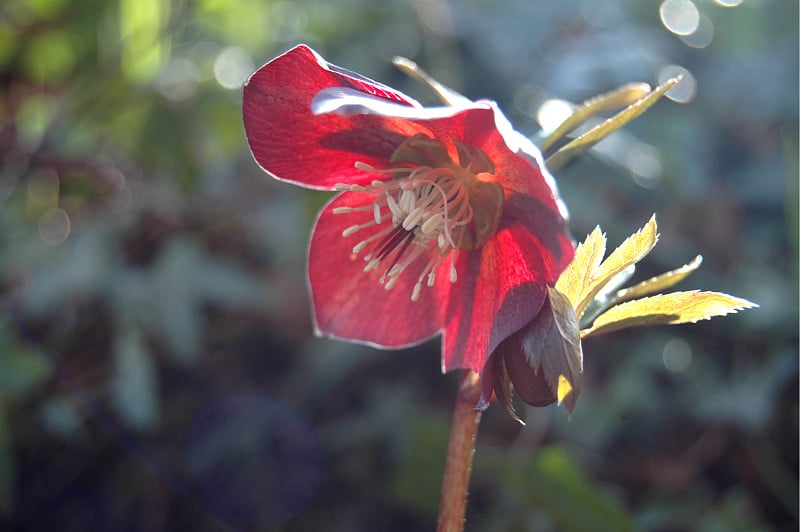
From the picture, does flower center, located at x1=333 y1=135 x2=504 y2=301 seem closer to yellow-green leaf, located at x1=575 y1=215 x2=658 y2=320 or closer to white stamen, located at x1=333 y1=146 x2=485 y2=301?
white stamen, located at x1=333 y1=146 x2=485 y2=301

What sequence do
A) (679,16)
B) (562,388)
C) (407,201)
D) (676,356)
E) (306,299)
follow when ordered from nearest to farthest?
(562,388), (407,201), (676,356), (306,299), (679,16)

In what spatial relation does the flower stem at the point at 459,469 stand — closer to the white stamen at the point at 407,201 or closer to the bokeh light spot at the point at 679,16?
the white stamen at the point at 407,201

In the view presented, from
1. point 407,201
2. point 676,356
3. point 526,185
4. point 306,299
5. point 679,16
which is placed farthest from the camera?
point 679,16

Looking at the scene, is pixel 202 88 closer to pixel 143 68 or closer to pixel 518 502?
pixel 143 68

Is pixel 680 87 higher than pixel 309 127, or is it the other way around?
pixel 680 87

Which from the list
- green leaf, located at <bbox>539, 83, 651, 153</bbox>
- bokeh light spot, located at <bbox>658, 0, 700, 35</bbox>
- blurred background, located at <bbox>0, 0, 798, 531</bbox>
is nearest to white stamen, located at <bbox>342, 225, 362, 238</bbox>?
green leaf, located at <bbox>539, 83, 651, 153</bbox>

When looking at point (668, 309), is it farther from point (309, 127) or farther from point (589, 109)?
point (309, 127)

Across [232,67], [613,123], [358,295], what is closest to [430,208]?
[358,295]
